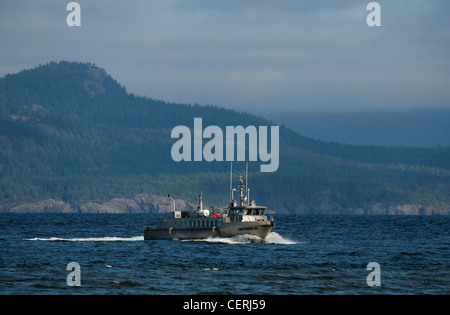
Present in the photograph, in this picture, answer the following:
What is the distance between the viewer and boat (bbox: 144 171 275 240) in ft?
389

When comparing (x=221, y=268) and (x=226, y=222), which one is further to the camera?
(x=226, y=222)

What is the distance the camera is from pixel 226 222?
392 ft

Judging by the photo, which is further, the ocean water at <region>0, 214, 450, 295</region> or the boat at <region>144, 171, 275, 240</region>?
the boat at <region>144, 171, 275, 240</region>

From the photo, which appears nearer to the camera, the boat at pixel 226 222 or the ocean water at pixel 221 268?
the ocean water at pixel 221 268

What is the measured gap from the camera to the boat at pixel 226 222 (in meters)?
119

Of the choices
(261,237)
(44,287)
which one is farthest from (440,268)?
(44,287)

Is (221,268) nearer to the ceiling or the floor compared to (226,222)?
nearer to the floor

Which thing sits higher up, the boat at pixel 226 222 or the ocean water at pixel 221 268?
the boat at pixel 226 222

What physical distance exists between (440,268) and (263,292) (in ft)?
103

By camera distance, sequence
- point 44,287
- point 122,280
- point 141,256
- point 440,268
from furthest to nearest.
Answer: point 141,256, point 440,268, point 122,280, point 44,287

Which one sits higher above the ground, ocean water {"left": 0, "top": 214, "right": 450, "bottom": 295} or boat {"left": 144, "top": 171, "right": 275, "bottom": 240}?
boat {"left": 144, "top": 171, "right": 275, "bottom": 240}
